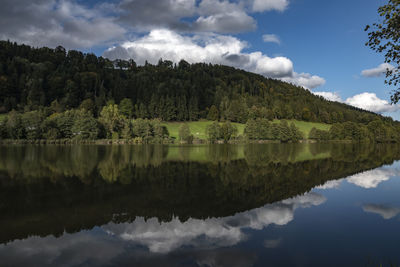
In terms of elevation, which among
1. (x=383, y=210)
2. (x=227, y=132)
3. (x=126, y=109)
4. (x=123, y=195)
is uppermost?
(x=126, y=109)

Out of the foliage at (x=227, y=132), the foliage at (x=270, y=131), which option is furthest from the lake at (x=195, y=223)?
the foliage at (x=270, y=131)

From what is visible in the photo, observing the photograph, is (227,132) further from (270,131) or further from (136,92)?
(136,92)

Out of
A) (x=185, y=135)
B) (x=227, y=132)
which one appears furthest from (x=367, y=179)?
(x=227, y=132)

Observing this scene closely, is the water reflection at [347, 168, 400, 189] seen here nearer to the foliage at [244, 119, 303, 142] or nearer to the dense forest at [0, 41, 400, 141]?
the dense forest at [0, 41, 400, 141]

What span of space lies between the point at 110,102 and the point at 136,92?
22.9 metres

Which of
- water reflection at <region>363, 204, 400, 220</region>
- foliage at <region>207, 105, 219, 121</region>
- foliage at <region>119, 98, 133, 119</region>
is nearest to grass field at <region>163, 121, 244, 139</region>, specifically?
foliage at <region>207, 105, 219, 121</region>

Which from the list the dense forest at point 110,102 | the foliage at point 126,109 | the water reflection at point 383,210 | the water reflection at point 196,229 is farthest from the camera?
the foliage at point 126,109

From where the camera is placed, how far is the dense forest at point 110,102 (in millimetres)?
82188

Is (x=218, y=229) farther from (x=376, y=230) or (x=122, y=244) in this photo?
(x=376, y=230)

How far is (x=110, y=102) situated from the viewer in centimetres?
11950

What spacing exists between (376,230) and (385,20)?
7.82 metres

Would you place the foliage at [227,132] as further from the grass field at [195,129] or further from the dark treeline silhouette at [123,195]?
the dark treeline silhouette at [123,195]

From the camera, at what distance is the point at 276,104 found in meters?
148

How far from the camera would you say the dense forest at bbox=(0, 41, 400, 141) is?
82188 mm
